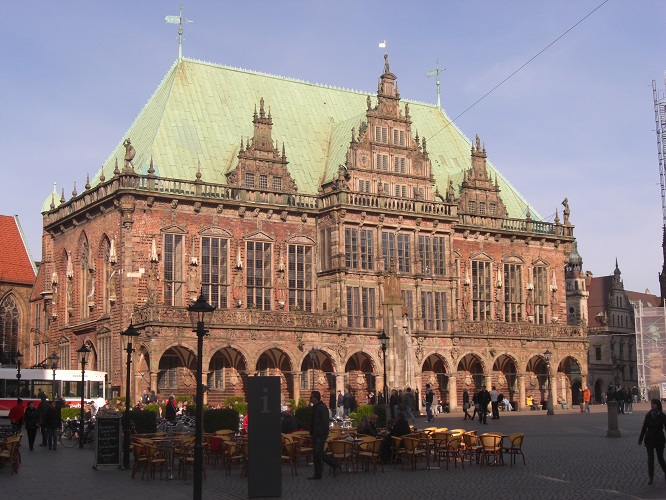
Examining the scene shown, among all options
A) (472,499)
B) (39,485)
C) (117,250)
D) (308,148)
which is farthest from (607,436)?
(308,148)

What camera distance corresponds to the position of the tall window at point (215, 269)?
172ft

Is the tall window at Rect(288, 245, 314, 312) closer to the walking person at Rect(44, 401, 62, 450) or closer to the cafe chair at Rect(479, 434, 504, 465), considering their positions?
the walking person at Rect(44, 401, 62, 450)

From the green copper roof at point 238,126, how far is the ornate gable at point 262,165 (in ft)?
3.89

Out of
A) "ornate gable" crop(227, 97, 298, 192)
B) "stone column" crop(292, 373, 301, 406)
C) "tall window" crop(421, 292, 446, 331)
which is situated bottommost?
"stone column" crop(292, 373, 301, 406)

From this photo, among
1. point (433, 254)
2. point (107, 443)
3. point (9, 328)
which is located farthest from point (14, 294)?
point (107, 443)

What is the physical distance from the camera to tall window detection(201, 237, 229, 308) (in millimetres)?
52344

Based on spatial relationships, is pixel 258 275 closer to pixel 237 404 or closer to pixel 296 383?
pixel 296 383

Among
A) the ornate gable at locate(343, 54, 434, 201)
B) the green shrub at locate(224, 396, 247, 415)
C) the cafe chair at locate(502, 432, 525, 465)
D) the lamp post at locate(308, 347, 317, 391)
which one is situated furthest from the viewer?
the ornate gable at locate(343, 54, 434, 201)

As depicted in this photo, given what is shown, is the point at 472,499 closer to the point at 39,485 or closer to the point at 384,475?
the point at 384,475

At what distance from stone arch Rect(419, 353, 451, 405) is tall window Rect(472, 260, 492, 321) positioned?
366cm

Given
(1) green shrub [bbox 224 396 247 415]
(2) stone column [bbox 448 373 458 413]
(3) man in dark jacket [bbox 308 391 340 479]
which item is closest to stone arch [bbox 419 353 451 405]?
(2) stone column [bbox 448 373 458 413]

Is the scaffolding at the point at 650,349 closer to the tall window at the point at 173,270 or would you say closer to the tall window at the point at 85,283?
the tall window at the point at 173,270

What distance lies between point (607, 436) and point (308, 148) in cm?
3101

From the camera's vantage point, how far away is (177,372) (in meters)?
50.4
